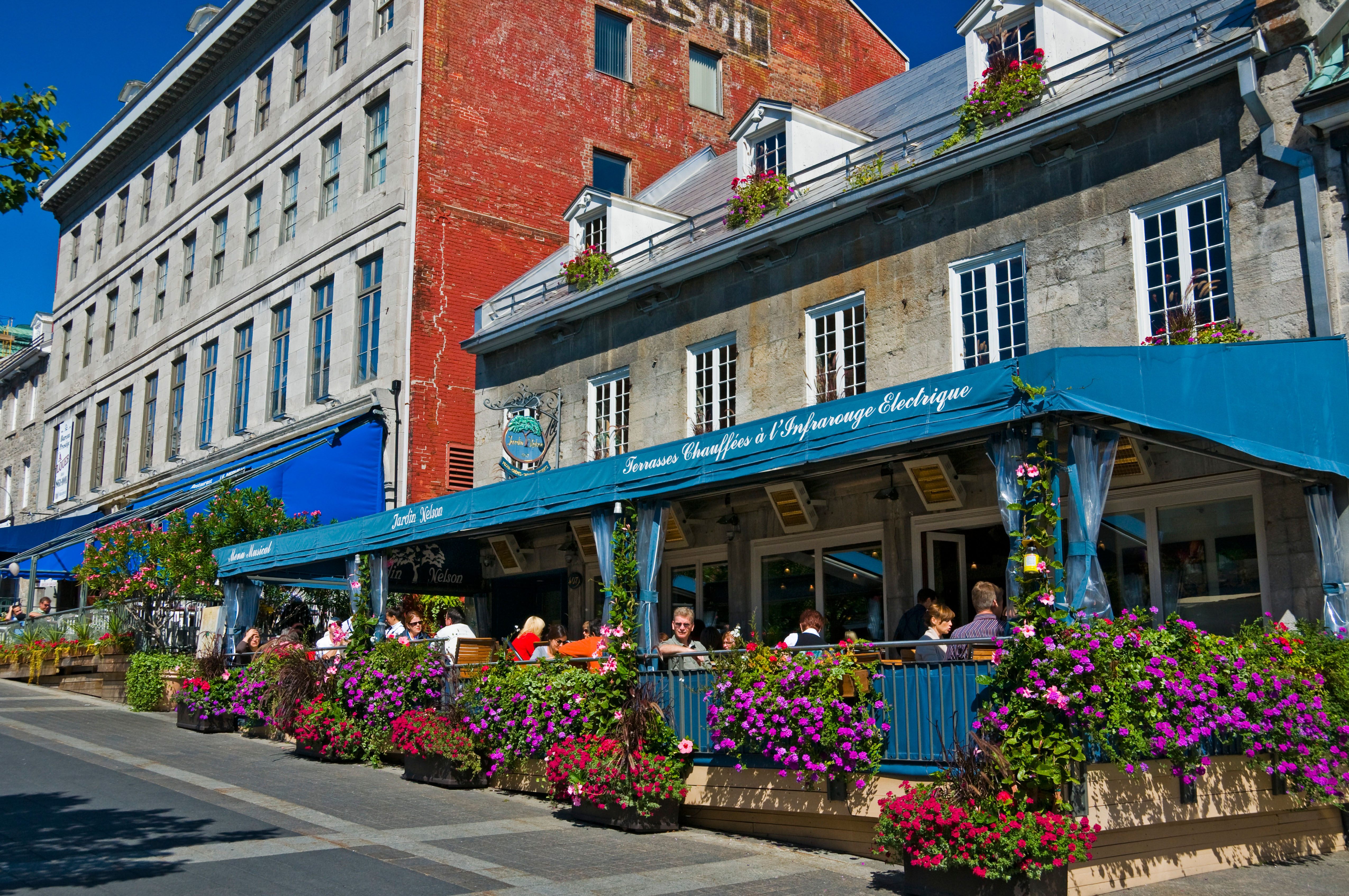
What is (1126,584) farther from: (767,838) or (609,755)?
(609,755)

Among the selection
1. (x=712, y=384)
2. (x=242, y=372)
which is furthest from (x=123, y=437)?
(x=712, y=384)

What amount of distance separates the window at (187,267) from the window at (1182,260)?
2688cm

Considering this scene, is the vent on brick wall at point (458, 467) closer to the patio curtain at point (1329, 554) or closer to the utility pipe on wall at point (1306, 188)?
the utility pipe on wall at point (1306, 188)

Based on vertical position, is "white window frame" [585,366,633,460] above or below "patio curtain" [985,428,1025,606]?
above

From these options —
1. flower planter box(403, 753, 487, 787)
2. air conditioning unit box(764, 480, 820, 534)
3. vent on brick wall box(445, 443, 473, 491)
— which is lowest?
flower planter box(403, 753, 487, 787)

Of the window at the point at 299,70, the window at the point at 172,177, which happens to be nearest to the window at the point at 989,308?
the window at the point at 299,70

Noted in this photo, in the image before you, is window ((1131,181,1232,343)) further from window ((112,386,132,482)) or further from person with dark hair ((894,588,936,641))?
window ((112,386,132,482))

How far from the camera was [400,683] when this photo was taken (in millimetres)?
14156

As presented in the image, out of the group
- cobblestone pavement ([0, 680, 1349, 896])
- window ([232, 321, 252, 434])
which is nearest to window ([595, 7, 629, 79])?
window ([232, 321, 252, 434])

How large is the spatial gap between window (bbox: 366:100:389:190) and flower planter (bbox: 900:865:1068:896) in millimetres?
20250

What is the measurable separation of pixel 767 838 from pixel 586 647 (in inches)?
122

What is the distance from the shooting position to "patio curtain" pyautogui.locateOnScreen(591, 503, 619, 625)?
12492 millimetres

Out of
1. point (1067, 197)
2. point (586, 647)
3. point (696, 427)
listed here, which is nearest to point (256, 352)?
point (696, 427)

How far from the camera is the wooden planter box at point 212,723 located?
57.8ft
